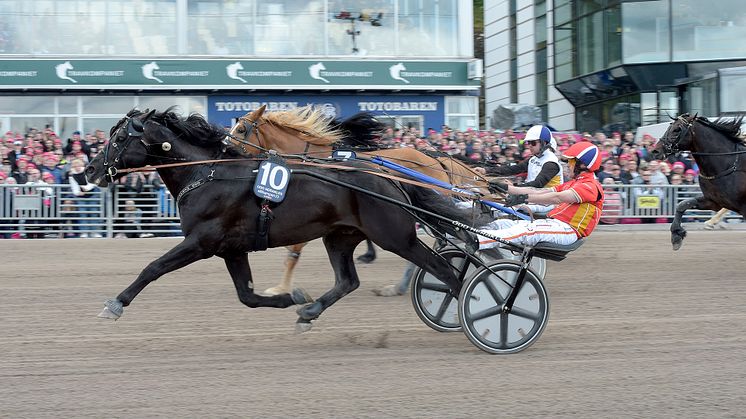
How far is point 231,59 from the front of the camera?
21.0 metres

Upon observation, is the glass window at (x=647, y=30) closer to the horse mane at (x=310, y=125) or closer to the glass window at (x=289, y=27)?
the glass window at (x=289, y=27)

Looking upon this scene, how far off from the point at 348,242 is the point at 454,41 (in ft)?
53.6

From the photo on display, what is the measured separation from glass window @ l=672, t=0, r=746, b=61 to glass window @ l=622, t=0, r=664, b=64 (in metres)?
0.26

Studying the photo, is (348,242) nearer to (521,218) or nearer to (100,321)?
(521,218)

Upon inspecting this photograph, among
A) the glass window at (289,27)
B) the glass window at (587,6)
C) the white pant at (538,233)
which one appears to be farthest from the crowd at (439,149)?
the glass window at (587,6)

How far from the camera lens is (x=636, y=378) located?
5.21 m

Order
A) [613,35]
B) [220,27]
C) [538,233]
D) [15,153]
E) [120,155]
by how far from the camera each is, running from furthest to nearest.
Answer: [613,35] → [220,27] → [15,153] → [120,155] → [538,233]

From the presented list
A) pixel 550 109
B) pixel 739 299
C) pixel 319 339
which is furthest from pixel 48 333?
pixel 550 109

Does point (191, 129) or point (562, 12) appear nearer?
point (191, 129)

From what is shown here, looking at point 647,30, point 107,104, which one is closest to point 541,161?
point 107,104

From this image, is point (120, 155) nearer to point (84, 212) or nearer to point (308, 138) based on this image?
point (308, 138)

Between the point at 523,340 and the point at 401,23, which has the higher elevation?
the point at 401,23

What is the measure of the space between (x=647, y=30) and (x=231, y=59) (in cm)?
1051

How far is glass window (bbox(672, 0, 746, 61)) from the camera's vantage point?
22.8 meters
